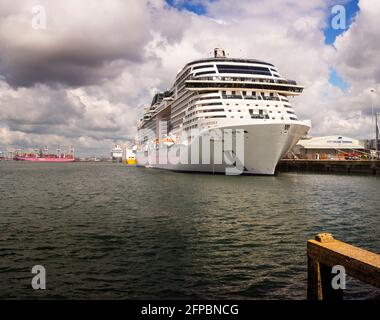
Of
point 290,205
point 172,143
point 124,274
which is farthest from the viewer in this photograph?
point 172,143

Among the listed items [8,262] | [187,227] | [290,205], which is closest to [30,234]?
[8,262]

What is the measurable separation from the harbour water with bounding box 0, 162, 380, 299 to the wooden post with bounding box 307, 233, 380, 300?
2.02 m

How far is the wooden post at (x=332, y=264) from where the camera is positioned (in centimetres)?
529

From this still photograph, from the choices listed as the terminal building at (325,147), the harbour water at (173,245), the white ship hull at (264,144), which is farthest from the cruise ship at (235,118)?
the terminal building at (325,147)

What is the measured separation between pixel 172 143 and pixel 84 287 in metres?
52.5

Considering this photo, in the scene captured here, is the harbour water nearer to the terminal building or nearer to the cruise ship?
the cruise ship

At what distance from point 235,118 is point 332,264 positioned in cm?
3999

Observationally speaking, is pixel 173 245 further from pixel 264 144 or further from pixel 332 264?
pixel 264 144

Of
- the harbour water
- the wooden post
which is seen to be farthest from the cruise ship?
the wooden post

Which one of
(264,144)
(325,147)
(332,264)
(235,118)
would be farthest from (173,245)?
(325,147)

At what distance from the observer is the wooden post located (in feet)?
17.4

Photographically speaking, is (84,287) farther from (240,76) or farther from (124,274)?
(240,76)
